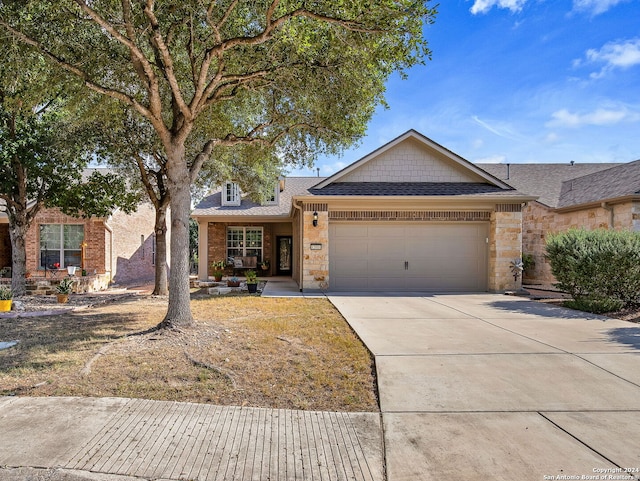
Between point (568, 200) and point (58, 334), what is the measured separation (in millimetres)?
17405

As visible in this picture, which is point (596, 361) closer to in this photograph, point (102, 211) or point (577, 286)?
point (577, 286)

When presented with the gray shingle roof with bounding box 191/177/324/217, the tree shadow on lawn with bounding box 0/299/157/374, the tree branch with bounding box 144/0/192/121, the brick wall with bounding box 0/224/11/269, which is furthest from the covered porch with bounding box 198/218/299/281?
the tree branch with bounding box 144/0/192/121

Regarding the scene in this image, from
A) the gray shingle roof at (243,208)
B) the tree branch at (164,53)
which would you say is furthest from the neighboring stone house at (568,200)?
the tree branch at (164,53)

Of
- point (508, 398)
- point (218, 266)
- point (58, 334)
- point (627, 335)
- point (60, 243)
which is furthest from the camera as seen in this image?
point (218, 266)

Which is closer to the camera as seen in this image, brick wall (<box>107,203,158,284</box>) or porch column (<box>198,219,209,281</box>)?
brick wall (<box>107,203,158,284</box>)

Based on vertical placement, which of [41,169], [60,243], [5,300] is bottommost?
[5,300]

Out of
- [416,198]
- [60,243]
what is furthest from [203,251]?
[416,198]

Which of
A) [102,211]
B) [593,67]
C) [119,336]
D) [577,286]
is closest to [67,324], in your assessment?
[119,336]

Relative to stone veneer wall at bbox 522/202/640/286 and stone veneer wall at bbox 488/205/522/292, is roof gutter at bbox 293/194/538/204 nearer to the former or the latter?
stone veneer wall at bbox 488/205/522/292

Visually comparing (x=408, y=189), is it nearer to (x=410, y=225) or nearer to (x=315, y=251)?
(x=410, y=225)

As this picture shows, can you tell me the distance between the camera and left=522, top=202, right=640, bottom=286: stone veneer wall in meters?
12.3

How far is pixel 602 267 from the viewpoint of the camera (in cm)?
925

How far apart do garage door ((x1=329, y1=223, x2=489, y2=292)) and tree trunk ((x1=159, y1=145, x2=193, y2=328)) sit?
680 cm

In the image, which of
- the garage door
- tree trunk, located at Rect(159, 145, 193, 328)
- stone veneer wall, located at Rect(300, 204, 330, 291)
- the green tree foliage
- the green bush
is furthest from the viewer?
the garage door
